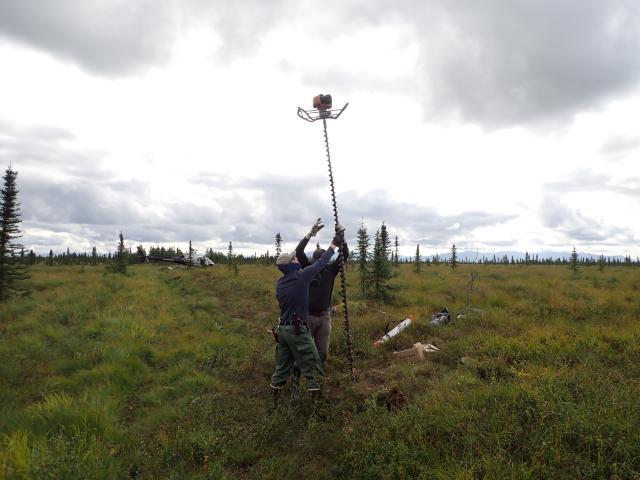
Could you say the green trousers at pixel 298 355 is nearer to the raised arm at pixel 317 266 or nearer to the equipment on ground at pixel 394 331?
the raised arm at pixel 317 266

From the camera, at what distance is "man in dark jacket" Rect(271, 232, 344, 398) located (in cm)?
632

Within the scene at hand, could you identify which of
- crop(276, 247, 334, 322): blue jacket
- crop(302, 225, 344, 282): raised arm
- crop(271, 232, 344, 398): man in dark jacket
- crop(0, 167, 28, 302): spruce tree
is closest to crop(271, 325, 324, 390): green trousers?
crop(271, 232, 344, 398): man in dark jacket

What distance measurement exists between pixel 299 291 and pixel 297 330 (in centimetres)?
70

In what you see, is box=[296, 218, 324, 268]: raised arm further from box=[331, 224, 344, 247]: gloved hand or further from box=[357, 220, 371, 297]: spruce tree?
box=[357, 220, 371, 297]: spruce tree

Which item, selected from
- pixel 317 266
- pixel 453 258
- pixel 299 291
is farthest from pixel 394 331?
pixel 453 258

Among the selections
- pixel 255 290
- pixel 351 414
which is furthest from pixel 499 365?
pixel 255 290

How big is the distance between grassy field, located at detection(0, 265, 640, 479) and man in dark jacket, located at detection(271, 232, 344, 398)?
556mm

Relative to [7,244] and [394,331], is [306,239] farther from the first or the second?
[7,244]

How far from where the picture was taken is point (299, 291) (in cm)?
646

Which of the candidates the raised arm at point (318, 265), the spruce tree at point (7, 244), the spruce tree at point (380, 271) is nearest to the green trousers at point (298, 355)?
the raised arm at point (318, 265)

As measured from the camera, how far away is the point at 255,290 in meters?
21.3

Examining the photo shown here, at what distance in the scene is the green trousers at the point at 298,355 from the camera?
248 inches

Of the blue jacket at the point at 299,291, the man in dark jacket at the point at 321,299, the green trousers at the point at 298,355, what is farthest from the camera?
the man in dark jacket at the point at 321,299

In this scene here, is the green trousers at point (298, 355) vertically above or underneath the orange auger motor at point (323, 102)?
underneath
